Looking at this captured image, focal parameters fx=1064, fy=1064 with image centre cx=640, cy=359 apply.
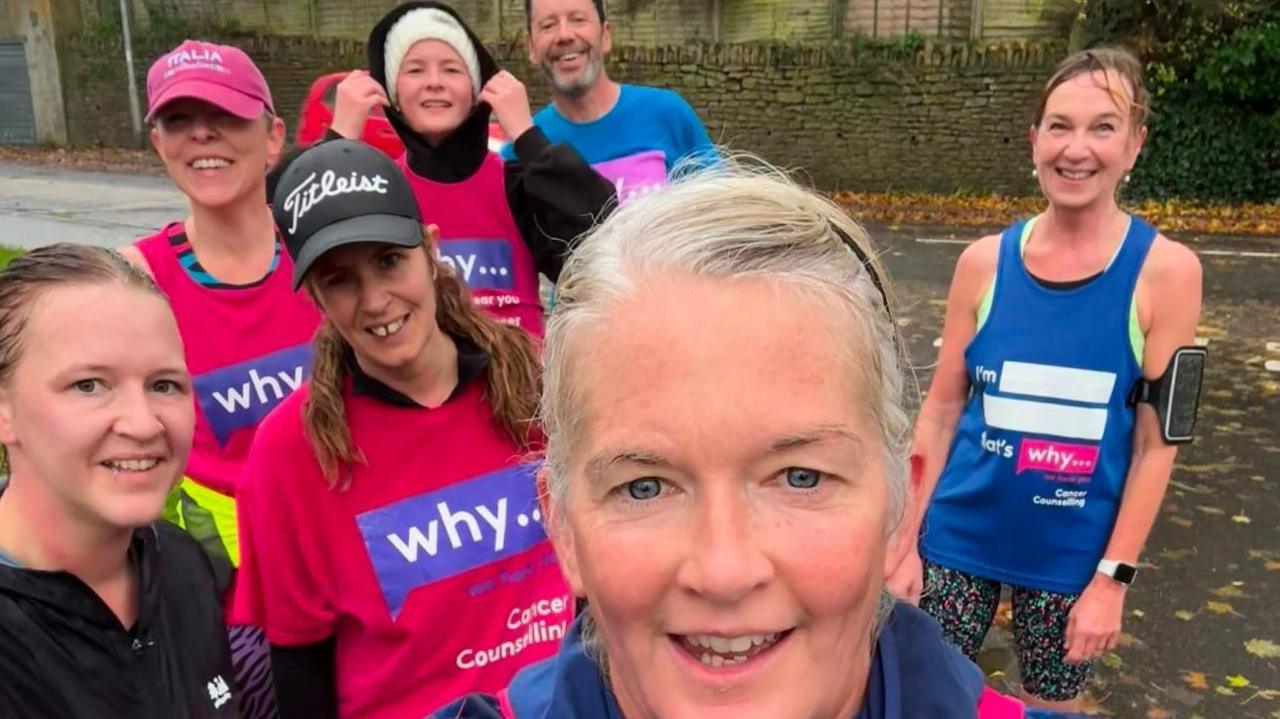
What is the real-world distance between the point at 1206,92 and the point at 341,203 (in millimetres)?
15269

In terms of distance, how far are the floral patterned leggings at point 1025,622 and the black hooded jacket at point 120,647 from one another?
1.83 m

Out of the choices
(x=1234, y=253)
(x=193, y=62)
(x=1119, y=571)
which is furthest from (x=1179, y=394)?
(x=1234, y=253)

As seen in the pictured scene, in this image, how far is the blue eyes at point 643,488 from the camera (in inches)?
45.8

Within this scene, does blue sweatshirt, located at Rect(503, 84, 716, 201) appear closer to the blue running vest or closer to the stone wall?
the blue running vest

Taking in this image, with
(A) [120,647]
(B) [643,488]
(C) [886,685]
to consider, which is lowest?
(A) [120,647]

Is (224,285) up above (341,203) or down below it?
below

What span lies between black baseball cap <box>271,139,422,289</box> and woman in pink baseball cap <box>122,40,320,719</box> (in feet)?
1.45

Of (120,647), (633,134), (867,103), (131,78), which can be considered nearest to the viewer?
(120,647)

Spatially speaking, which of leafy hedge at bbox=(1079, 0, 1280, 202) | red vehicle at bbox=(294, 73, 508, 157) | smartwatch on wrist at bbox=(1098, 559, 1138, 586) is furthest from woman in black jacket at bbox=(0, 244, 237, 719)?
leafy hedge at bbox=(1079, 0, 1280, 202)

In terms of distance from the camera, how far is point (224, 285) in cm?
265

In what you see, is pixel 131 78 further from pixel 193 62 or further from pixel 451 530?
pixel 451 530

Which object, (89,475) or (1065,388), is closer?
(89,475)

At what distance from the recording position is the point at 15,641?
172 cm

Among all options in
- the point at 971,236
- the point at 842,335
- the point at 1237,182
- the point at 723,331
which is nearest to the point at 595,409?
the point at 723,331
